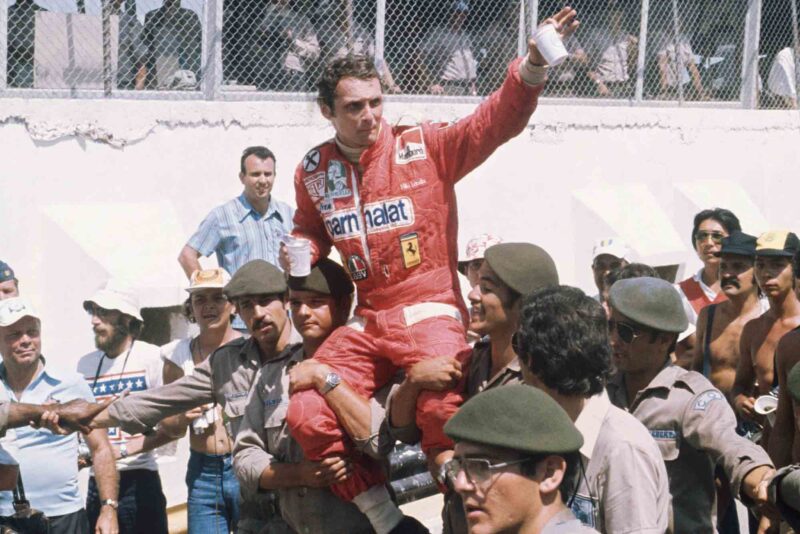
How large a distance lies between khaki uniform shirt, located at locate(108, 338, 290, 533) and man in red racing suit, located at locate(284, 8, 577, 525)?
0.66 meters

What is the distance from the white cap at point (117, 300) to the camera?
22.8ft

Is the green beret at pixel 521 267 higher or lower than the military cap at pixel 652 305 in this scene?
higher

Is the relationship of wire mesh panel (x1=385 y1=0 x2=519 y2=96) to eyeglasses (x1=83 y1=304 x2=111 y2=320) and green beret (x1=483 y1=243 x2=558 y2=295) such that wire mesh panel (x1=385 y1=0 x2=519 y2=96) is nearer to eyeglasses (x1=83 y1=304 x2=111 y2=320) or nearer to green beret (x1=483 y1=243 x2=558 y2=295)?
eyeglasses (x1=83 y1=304 x2=111 y2=320)

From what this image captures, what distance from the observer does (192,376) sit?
5434 mm

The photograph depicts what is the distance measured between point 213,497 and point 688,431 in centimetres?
323

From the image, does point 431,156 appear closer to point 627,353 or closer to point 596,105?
point 627,353

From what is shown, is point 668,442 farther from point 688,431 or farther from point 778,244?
point 778,244

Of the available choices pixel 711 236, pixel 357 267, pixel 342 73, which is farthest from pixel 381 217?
pixel 711 236

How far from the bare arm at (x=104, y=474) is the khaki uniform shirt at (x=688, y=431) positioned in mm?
3073

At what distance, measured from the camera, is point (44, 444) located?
6.20 m

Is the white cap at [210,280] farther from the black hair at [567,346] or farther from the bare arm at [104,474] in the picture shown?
the black hair at [567,346]

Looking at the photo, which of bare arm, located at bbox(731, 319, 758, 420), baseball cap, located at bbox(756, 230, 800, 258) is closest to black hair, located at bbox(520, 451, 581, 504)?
bare arm, located at bbox(731, 319, 758, 420)

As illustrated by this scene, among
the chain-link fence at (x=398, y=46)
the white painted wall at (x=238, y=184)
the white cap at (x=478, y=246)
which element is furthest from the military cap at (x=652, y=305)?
the chain-link fence at (x=398, y=46)

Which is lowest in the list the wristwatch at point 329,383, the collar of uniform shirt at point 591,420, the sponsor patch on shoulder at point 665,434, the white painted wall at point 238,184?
the sponsor patch on shoulder at point 665,434
